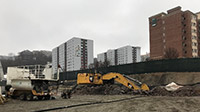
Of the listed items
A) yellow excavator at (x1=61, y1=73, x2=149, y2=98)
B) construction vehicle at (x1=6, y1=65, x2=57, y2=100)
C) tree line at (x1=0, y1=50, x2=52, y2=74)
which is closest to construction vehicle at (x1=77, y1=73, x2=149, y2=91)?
yellow excavator at (x1=61, y1=73, x2=149, y2=98)

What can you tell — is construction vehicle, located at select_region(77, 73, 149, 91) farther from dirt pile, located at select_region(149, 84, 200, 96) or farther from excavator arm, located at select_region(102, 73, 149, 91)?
dirt pile, located at select_region(149, 84, 200, 96)

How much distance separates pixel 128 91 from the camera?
20.5 meters

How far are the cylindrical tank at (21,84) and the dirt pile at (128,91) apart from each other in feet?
30.1

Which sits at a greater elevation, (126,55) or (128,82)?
(126,55)

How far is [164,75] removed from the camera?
106 feet

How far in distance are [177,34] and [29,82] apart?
58.5 metres

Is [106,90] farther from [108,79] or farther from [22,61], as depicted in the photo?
[22,61]

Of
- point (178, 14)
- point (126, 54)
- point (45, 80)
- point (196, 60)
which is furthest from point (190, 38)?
point (126, 54)

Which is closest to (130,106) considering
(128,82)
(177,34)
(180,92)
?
(128,82)

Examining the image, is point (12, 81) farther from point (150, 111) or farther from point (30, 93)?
point (150, 111)

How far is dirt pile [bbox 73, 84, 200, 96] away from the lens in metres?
17.7

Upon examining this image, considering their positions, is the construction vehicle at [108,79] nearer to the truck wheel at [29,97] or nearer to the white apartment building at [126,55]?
the truck wheel at [29,97]

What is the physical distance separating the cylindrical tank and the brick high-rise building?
181ft

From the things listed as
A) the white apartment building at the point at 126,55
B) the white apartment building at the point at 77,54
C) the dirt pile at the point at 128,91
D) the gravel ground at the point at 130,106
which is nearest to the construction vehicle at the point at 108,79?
the dirt pile at the point at 128,91
